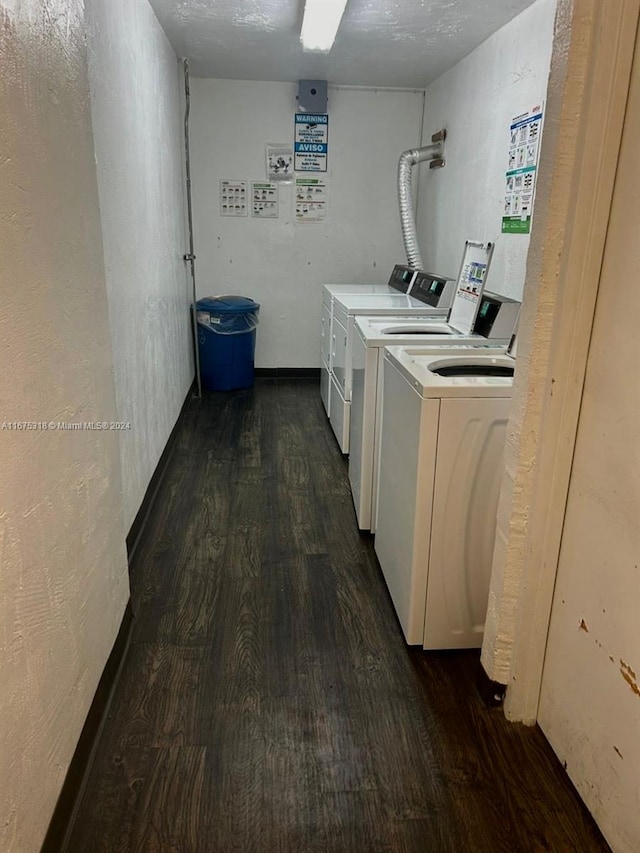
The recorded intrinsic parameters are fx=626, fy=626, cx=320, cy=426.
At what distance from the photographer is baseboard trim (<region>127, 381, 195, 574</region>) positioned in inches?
97.1

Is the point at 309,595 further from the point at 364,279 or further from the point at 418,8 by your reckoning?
the point at 364,279

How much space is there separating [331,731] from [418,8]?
306 centimetres

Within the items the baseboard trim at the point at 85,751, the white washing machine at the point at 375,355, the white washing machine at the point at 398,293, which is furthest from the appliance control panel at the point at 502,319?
the baseboard trim at the point at 85,751

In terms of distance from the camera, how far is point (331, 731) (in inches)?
65.8

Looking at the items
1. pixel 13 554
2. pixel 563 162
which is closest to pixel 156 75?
pixel 563 162

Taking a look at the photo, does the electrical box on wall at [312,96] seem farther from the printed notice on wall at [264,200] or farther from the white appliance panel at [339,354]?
the white appliance panel at [339,354]

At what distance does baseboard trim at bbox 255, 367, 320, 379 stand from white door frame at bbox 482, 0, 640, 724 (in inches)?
148

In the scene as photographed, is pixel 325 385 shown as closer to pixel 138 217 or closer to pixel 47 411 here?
pixel 138 217

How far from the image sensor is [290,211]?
Result: 491cm

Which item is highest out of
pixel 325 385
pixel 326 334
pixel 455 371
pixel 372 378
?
pixel 455 371

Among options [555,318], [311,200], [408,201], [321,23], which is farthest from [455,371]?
[311,200]

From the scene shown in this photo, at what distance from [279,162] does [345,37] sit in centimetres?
141

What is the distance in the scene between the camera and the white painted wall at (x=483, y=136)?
111 inches

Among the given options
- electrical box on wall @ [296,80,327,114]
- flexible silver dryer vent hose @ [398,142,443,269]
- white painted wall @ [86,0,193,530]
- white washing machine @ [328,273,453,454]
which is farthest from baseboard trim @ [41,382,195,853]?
electrical box on wall @ [296,80,327,114]
